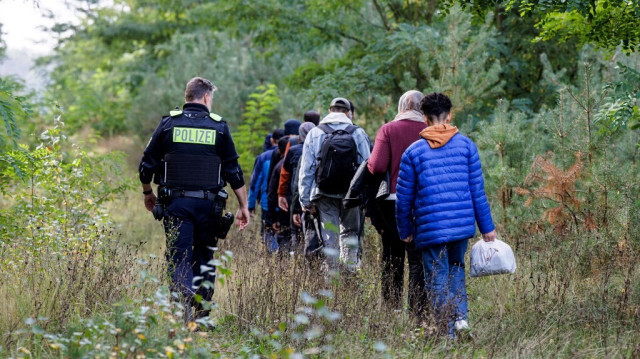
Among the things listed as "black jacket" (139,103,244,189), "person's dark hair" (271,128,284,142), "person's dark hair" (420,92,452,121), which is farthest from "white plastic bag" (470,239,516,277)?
"person's dark hair" (271,128,284,142)

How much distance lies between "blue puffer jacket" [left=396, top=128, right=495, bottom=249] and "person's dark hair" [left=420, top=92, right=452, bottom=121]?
19cm

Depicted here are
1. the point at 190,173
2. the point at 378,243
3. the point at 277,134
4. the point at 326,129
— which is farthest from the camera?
the point at 277,134

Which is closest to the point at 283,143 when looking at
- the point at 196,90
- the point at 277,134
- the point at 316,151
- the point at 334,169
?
the point at 277,134

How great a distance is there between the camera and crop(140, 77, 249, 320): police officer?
550 cm

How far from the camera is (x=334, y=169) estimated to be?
6.52 meters

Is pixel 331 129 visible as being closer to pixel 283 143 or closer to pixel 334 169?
pixel 334 169

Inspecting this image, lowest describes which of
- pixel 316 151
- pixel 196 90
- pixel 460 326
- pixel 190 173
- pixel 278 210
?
pixel 460 326

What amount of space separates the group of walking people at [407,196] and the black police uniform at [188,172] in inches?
40.0

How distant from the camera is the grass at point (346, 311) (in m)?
4.45

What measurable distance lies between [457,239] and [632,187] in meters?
2.57

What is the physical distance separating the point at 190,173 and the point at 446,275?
2097 mm

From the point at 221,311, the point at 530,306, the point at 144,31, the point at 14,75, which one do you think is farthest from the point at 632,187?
the point at 144,31

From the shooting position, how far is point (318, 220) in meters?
6.97

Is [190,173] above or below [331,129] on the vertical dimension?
below
